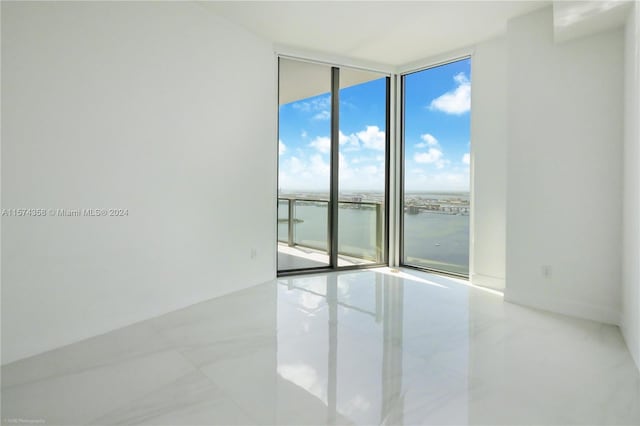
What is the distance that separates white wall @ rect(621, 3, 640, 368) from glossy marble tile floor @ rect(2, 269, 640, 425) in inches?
→ 8.6

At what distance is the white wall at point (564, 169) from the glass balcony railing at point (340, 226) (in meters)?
1.90

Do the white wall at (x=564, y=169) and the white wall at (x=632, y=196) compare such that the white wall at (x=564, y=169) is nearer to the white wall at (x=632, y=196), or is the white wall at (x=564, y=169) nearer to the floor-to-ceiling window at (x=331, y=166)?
the white wall at (x=632, y=196)

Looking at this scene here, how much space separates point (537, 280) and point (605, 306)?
1.76ft

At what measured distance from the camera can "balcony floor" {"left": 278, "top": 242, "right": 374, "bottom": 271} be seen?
482 cm

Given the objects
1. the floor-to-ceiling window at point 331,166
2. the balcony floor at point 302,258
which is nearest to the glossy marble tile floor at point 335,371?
the balcony floor at point 302,258

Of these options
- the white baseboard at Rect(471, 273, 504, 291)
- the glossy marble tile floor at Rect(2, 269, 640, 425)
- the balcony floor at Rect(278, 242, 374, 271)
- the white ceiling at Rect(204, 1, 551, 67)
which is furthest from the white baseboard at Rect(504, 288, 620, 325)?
the white ceiling at Rect(204, 1, 551, 67)

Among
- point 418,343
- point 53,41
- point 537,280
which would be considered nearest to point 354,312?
point 418,343

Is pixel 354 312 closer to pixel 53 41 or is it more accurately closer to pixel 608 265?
pixel 608 265

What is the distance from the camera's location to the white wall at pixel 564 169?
3129mm

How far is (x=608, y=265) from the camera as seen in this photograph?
3.16 meters

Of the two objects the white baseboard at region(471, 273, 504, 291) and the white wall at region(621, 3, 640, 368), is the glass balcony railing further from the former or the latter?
the white wall at region(621, 3, 640, 368)

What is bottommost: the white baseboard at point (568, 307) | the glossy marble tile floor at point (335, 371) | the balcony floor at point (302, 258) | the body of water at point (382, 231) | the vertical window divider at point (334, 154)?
the glossy marble tile floor at point (335, 371)

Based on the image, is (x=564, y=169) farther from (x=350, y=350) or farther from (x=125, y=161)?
(x=125, y=161)

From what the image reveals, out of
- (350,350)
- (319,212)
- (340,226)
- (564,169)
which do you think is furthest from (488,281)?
(350,350)
